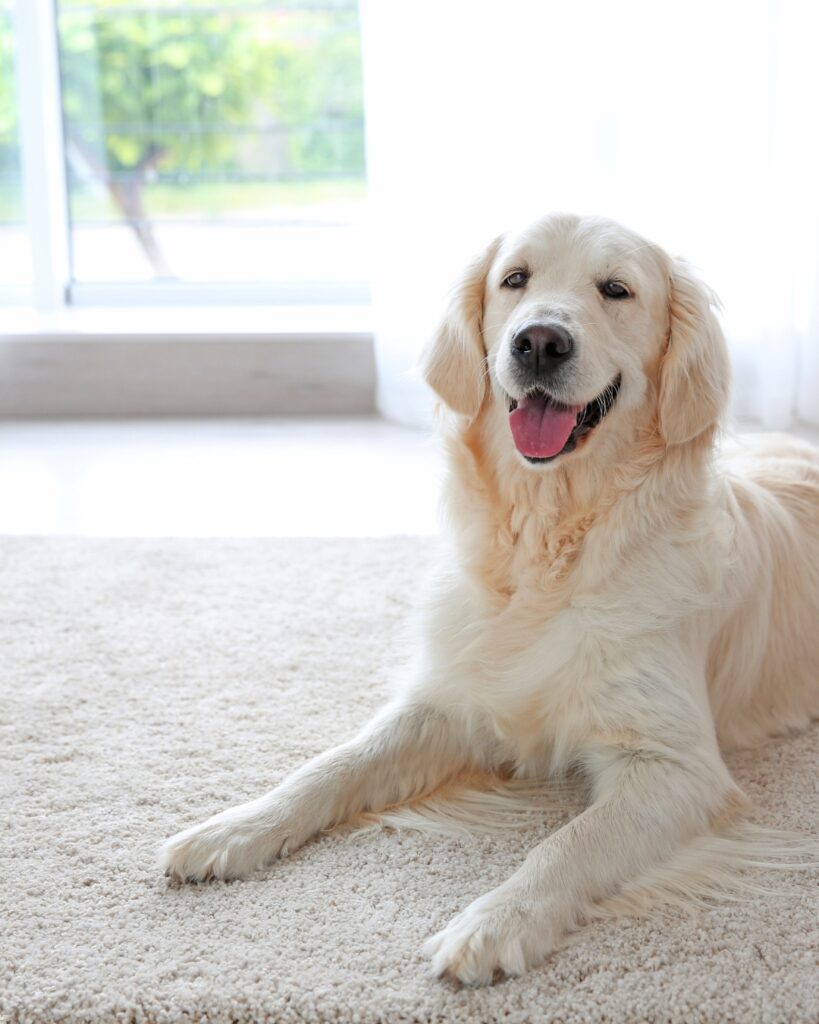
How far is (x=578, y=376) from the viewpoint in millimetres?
1701

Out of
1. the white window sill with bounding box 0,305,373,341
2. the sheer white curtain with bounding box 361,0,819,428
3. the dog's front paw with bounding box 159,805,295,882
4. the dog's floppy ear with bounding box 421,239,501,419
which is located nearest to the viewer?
the dog's front paw with bounding box 159,805,295,882

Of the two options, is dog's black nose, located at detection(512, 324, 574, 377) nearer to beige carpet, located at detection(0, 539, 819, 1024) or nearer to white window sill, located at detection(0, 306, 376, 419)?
beige carpet, located at detection(0, 539, 819, 1024)

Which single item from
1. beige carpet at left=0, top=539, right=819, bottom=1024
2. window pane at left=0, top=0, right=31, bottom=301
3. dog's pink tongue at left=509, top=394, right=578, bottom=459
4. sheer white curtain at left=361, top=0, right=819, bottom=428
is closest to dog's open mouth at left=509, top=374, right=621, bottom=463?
dog's pink tongue at left=509, top=394, right=578, bottom=459

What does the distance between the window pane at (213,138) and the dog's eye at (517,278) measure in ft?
10.2

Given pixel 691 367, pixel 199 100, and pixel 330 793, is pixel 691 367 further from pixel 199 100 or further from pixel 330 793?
pixel 199 100

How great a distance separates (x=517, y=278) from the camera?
6.04 feet

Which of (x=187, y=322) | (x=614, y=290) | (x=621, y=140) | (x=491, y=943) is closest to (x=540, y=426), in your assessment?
(x=614, y=290)

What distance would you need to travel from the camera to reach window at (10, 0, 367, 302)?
4.74 metres

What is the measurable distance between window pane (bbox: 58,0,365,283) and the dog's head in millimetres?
3111

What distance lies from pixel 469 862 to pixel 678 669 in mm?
410

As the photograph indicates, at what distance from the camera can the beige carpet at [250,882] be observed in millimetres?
1399

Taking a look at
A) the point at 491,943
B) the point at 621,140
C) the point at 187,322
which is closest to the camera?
the point at 491,943

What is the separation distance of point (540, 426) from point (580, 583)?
246 millimetres

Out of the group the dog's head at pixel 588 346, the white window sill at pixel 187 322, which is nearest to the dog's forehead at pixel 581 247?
the dog's head at pixel 588 346
